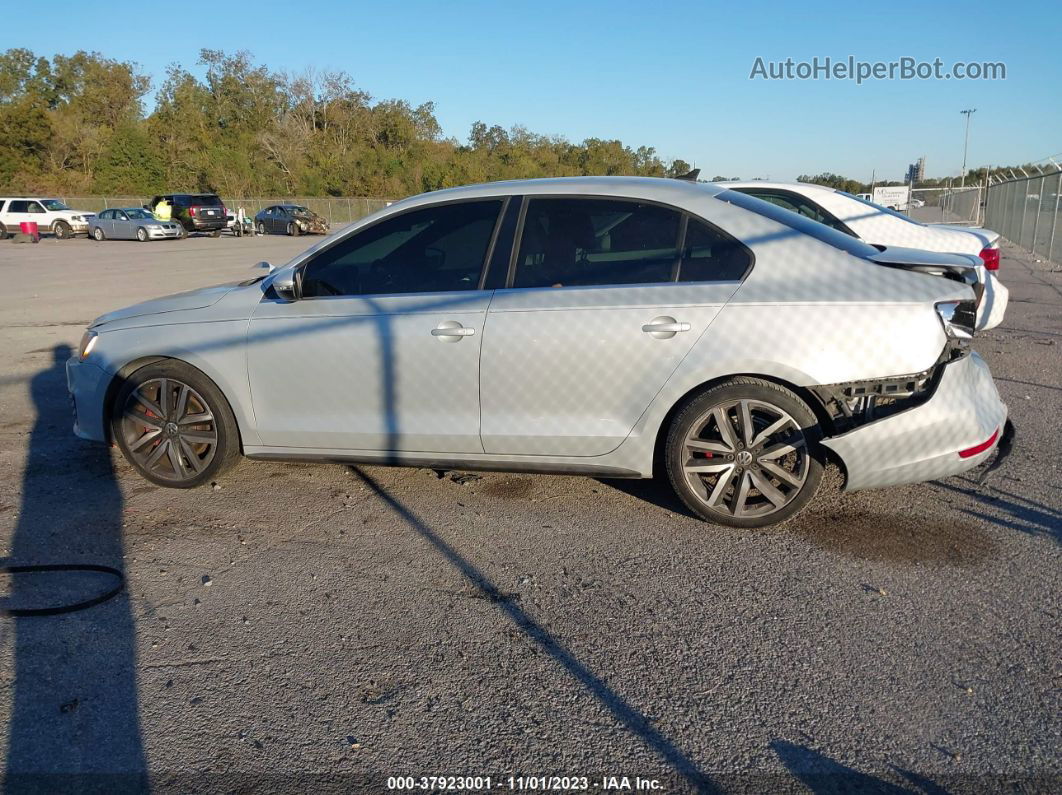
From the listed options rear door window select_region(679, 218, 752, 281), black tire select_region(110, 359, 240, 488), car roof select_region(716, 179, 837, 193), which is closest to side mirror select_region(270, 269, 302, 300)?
black tire select_region(110, 359, 240, 488)

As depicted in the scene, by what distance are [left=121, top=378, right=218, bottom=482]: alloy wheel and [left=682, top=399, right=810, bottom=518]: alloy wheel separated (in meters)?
2.75

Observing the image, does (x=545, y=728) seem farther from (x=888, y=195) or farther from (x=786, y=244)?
(x=888, y=195)

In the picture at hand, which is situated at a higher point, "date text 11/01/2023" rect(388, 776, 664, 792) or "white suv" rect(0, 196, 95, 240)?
"white suv" rect(0, 196, 95, 240)

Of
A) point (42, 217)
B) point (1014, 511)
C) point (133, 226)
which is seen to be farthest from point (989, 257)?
point (42, 217)

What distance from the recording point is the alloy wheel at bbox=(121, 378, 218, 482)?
484cm

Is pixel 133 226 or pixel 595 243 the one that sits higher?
pixel 133 226

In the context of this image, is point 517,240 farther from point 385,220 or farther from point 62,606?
point 62,606

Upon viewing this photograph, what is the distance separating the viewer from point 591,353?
4.16 metres

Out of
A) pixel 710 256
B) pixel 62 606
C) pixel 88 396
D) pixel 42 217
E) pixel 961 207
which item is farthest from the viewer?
pixel 961 207

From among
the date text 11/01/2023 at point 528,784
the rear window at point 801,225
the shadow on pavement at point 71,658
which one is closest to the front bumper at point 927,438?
the rear window at point 801,225

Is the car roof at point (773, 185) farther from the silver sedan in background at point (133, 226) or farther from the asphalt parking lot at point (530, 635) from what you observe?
the silver sedan in background at point (133, 226)

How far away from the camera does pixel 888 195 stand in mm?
42750

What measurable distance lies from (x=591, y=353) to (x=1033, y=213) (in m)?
22.6

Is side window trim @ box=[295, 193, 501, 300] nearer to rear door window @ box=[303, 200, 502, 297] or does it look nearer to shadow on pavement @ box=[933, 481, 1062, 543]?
rear door window @ box=[303, 200, 502, 297]
